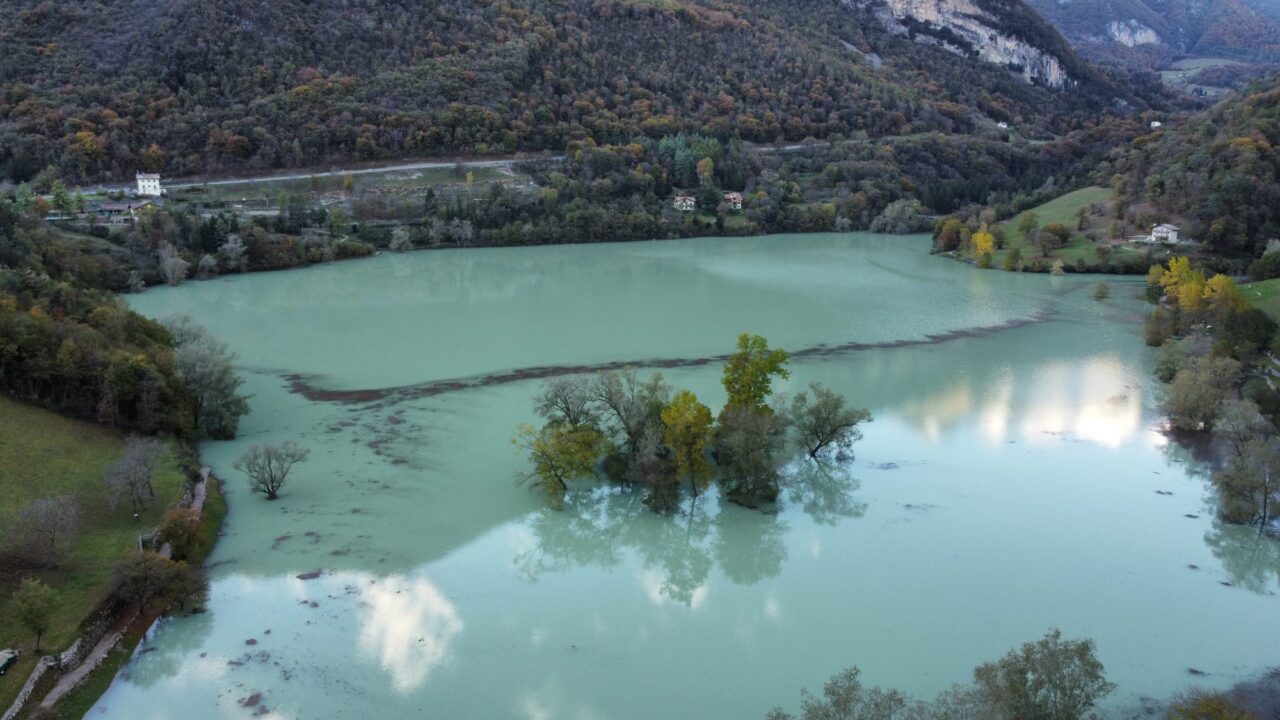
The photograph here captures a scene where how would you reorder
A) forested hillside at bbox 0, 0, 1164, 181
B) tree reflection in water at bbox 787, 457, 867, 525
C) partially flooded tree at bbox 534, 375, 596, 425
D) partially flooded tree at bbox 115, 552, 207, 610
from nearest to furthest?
partially flooded tree at bbox 115, 552, 207, 610 → tree reflection in water at bbox 787, 457, 867, 525 → partially flooded tree at bbox 534, 375, 596, 425 → forested hillside at bbox 0, 0, 1164, 181

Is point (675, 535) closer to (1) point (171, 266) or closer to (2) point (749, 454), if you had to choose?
(2) point (749, 454)

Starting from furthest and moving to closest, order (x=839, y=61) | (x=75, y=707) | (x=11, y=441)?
(x=839, y=61) < (x=11, y=441) < (x=75, y=707)

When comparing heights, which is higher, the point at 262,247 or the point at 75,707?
the point at 262,247

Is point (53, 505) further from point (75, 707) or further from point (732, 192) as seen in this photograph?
point (732, 192)

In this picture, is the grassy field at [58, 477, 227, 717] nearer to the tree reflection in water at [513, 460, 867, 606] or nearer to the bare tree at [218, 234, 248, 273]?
the tree reflection in water at [513, 460, 867, 606]

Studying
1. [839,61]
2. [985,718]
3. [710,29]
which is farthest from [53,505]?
[839,61]

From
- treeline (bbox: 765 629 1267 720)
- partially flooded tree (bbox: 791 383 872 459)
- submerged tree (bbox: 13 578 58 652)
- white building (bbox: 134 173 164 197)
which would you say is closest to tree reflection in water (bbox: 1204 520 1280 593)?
treeline (bbox: 765 629 1267 720)
